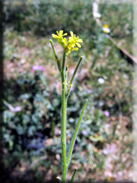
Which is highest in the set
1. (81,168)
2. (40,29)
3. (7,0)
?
(7,0)

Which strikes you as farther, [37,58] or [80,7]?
[80,7]

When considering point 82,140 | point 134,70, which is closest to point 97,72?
point 134,70

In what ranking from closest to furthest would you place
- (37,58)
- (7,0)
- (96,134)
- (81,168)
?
(81,168), (96,134), (37,58), (7,0)

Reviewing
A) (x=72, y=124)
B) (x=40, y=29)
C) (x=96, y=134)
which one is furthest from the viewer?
(x=40, y=29)

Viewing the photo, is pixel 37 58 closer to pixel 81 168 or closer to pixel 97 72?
pixel 97 72

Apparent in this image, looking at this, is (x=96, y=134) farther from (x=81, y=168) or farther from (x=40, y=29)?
(x=40, y=29)

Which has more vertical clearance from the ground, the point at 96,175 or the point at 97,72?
the point at 97,72
